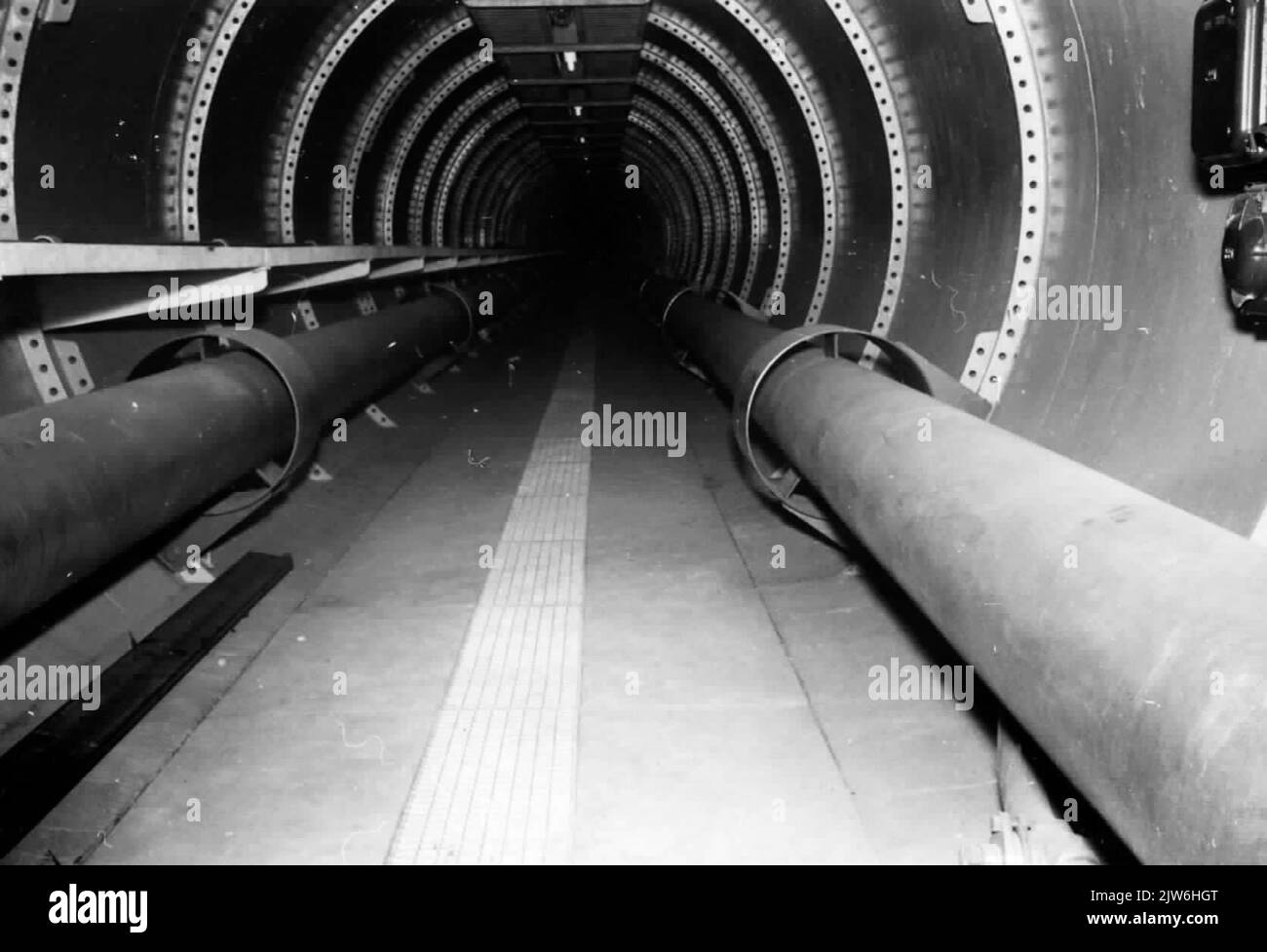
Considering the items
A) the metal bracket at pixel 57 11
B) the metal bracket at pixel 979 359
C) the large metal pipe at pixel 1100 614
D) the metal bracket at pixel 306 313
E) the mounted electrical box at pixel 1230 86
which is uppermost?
the metal bracket at pixel 57 11

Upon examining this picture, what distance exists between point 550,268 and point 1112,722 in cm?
3026

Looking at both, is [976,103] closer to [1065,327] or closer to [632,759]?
[1065,327]

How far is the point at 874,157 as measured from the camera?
19.6 ft

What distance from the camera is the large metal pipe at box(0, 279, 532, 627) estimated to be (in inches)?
108

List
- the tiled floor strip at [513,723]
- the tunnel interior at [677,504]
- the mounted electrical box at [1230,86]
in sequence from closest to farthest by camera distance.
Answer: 1. the tunnel interior at [677,504]
2. the mounted electrical box at [1230,86]
3. the tiled floor strip at [513,723]

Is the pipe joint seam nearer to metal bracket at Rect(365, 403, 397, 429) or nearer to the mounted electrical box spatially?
metal bracket at Rect(365, 403, 397, 429)

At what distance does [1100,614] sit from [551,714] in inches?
75.6

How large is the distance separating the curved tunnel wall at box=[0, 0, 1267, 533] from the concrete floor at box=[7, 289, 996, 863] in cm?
109

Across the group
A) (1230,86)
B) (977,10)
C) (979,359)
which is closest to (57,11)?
(977,10)

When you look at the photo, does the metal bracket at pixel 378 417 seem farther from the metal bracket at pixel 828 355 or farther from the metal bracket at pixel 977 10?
the metal bracket at pixel 977 10

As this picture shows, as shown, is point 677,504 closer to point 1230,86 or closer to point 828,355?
point 828,355

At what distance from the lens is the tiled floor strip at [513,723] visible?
2689mm

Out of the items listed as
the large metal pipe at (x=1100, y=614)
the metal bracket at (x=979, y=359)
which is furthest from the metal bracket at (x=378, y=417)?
the large metal pipe at (x=1100, y=614)
